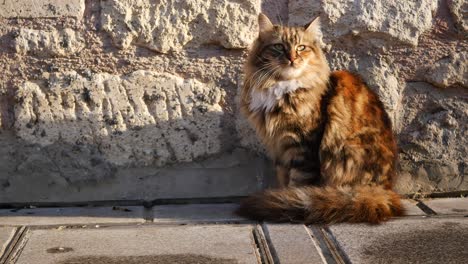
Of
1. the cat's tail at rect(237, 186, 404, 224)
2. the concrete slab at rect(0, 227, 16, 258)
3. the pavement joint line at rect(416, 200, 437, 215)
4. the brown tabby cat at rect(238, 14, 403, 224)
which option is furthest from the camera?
the brown tabby cat at rect(238, 14, 403, 224)

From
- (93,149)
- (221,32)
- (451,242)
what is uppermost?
(221,32)

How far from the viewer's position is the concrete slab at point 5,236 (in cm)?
312

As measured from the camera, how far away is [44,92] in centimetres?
396

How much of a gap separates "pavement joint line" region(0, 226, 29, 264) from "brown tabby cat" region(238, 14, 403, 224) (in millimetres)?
1450

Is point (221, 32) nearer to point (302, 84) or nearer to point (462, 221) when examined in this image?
point (302, 84)

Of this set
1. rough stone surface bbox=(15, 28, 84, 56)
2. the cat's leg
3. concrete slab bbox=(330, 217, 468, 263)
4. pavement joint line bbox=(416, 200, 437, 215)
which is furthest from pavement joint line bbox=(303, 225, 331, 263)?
rough stone surface bbox=(15, 28, 84, 56)

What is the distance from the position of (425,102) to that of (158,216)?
180 cm

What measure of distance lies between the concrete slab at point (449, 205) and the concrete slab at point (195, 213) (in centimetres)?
114

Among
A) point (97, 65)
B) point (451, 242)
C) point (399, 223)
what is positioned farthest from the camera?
point (97, 65)

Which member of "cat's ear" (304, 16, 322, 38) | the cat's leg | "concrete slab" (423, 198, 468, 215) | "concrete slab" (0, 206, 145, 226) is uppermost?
"cat's ear" (304, 16, 322, 38)

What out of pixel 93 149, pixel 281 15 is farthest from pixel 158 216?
pixel 281 15

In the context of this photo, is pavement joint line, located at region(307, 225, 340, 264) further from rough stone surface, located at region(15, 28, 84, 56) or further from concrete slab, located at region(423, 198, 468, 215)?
rough stone surface, located at region(15, 28, 84, 56)

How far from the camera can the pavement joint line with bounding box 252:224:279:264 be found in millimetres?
2934

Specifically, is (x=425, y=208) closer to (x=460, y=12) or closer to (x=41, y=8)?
(x=460, y=12)
